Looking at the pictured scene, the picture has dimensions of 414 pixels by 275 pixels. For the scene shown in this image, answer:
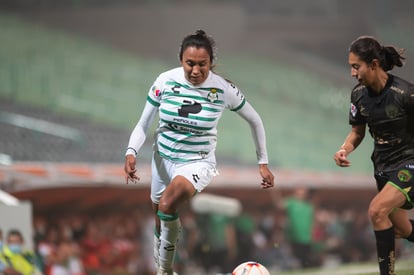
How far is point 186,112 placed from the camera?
5.81 m

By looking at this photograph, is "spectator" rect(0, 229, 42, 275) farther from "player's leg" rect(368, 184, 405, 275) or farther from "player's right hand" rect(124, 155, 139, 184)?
"player's leg" rect(368, 184, 405, 275)

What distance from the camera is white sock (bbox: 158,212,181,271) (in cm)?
576

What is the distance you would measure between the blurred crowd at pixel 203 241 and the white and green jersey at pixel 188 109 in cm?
586

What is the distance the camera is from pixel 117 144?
15.0 meters

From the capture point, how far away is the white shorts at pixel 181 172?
5.81 m

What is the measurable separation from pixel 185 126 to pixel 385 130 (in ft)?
4.54

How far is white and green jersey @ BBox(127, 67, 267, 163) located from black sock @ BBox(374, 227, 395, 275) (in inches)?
49.9

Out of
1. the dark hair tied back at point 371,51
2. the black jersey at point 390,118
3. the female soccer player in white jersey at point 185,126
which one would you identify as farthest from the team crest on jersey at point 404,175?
the female soccer player in white jersey at point 185,126

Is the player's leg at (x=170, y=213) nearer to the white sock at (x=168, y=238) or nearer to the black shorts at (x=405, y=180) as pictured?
the white sock at (x=168, y=238)

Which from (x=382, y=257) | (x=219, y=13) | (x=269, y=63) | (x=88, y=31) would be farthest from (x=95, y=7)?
(x=382, y=257)

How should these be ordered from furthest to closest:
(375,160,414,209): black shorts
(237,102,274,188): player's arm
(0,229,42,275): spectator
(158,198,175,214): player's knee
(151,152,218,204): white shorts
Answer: (0,229,42,275): spectator, (237,102,274,188): player's arm, (151,152,218,204): white shorts, (158,198,175,214): player's knee, (375,160,414,209): black shorts

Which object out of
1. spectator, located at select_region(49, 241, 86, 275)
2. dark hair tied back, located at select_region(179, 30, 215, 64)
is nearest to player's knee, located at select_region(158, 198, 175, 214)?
dark hair tied back, located at select_region(179, 30, 215, 64)

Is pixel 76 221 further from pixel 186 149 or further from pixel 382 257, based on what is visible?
pixel 382 257

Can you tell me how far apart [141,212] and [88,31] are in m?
4.56
